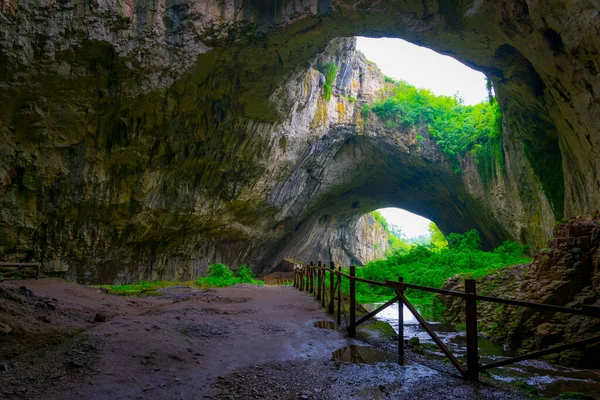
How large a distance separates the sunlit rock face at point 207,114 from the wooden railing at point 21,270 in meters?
0.84

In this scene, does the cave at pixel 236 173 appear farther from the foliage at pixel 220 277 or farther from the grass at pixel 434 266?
the grass at pixel 434 266

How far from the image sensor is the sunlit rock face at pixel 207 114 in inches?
338

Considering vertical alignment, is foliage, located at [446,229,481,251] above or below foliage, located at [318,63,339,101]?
below

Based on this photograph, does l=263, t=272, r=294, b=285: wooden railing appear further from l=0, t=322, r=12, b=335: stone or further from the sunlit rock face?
l=0, t=322, r=12, b=335: stone

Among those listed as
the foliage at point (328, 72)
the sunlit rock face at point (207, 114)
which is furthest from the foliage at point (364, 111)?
the foliage at point (328, 72)

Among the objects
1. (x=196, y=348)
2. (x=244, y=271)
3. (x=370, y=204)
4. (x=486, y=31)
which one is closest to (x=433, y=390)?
(x=196, y=348)

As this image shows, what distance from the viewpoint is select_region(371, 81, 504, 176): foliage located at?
18438mm

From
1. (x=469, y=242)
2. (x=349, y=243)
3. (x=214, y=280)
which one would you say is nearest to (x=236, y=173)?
(x=214, y=280)

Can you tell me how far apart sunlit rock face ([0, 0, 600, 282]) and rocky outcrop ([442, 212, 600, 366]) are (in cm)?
225

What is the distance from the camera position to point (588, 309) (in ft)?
8.20

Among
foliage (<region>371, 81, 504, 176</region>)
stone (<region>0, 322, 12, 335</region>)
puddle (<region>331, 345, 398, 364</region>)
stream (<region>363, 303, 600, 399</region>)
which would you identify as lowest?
stream (<region>363, 303, 600, 399</region>)

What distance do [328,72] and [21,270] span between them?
14421mm

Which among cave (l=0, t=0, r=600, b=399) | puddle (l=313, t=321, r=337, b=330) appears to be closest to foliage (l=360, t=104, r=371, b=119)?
cave (l=0, t=0, r=600, b=399)

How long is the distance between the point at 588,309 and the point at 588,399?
3.72 feet
